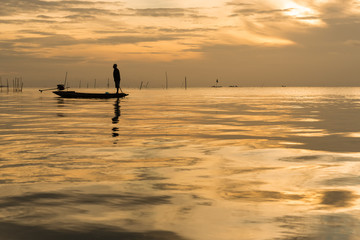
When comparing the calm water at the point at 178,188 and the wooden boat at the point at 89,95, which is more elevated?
the wooden boat at the point at 89,95

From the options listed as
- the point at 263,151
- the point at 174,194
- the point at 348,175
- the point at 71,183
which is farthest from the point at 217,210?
the point at 263,151

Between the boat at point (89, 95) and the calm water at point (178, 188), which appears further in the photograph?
the boat at point (89, 95)

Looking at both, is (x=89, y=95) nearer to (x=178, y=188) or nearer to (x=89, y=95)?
(x=89, y=95)

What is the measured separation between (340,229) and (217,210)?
4.84 feet

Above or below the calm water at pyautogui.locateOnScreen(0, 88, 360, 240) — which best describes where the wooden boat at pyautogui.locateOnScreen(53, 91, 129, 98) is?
above

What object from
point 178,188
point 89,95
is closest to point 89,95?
point 89,95

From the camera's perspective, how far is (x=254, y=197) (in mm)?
5965

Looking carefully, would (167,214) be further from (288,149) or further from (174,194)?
(288,149)

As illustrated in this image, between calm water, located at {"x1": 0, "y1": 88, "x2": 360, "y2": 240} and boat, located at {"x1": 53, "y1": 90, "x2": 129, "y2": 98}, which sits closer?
calm water, located at {"x1": 0, "y1": 88, "x2": 360, "y2": 240}

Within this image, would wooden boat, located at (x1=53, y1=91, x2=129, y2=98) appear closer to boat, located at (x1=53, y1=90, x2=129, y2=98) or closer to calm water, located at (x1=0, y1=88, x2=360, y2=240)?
boat, located at (x1=53, y1=90, x2=129, y2=98)

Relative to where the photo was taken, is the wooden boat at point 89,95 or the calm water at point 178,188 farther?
the wooden boat at point 89,95

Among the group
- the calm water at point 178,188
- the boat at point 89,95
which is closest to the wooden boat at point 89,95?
the boat at point 89,95

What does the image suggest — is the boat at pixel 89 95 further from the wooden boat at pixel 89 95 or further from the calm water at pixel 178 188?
the calm water at pixel 178 188

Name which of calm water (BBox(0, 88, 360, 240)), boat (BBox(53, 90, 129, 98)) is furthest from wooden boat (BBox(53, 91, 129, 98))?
calm water (BBox(0, 88, 360, 240))
